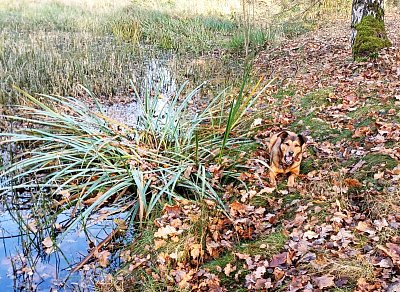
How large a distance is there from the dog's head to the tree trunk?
3793mm

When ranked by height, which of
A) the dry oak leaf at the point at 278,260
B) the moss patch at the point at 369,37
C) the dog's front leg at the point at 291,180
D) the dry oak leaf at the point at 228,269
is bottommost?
the dry oak leaf at the point at 228,269

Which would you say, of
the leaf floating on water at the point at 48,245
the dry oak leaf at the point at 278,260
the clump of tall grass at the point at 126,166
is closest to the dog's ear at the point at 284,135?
the clump of tall grass at the point at 126,166

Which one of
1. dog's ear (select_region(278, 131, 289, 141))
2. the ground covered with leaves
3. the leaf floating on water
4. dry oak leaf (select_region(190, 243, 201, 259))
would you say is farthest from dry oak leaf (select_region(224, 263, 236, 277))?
the leaf floating on water

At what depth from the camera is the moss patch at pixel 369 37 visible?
7180 millimetres

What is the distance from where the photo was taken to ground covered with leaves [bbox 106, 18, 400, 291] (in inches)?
120

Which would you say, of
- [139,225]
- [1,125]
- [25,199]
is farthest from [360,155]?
[1,125]

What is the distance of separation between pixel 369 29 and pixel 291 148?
4083 millimetres

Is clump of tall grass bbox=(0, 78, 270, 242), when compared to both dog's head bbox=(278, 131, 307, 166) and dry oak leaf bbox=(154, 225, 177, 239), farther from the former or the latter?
dog's head bbox=(278, 131, 307, 166)

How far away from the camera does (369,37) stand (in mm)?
7160

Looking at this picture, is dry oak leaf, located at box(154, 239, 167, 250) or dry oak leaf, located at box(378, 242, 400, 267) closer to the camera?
dry oak leaf, located at box(378, 242, 400, 267)

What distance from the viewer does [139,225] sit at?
4254mm

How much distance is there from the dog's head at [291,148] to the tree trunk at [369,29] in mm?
3793

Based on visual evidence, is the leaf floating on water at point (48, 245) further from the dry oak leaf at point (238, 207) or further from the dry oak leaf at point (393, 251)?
the dry oak leaf at point (393, 251)

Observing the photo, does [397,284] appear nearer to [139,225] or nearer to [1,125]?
[139,225]
